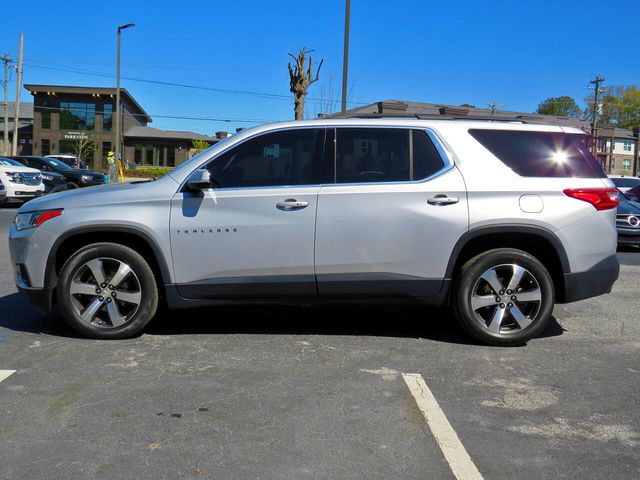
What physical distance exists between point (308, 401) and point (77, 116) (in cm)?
5709

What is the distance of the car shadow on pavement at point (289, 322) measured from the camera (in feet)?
17.5

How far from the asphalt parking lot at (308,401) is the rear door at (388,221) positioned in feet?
1.87

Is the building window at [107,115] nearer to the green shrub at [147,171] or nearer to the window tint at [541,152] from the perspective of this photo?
the green shrub at [147,171]

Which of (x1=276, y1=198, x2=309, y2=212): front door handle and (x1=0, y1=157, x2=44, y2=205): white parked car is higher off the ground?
(x1=0, y1=157, x2=44, y2=205): white parked car

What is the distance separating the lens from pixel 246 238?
4.79m

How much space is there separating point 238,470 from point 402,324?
10.0 feet

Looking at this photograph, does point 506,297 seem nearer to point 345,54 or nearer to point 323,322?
point 323,322

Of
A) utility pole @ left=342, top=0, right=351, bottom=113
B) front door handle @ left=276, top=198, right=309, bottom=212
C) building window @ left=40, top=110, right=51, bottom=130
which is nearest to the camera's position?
front door handle @ left=276, top=198, right=309, bottom=212

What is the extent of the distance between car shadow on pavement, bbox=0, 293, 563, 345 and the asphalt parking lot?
0.12ft

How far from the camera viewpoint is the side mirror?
470 cm

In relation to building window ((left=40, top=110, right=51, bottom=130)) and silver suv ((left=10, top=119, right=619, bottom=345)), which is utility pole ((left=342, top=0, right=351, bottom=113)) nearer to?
silver suv ((left=10, top=119, right=619, bottom=345))

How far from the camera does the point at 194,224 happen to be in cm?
480

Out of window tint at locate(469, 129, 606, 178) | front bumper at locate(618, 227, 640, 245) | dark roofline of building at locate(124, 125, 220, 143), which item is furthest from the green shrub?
window tint at locate(469, 129, 606, 178)

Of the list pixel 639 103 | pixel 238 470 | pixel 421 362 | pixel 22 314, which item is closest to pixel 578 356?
pixel 421 362
